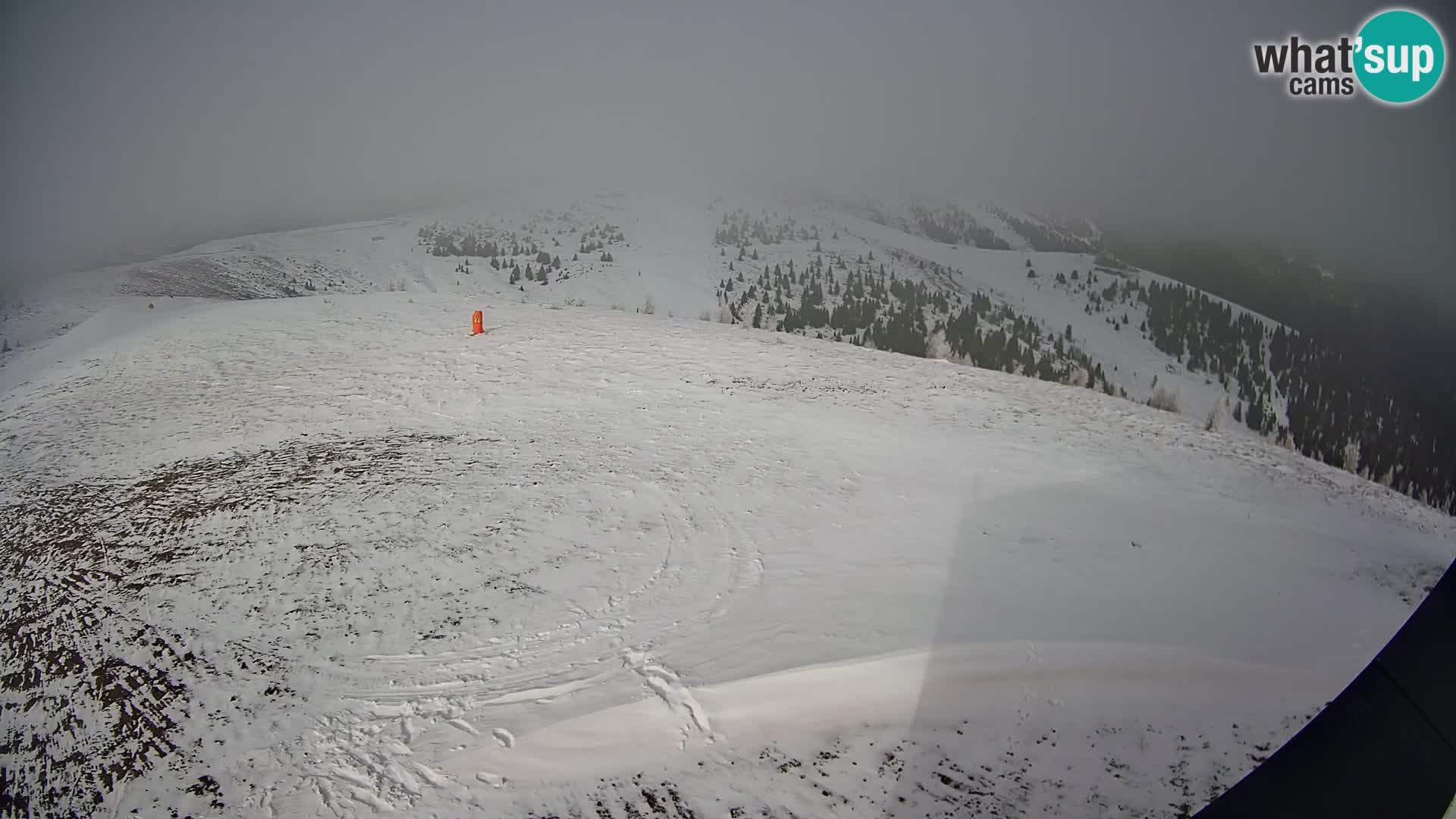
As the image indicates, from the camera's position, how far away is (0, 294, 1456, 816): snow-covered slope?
378cm

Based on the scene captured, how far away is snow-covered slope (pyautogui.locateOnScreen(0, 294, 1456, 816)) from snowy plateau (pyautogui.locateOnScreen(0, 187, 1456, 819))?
0.03m

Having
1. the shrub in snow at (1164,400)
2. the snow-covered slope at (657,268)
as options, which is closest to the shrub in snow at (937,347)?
the snow-covered slope at (657,268)

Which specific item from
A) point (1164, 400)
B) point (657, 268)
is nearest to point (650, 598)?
point (1164, 400)

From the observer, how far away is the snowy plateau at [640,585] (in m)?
3.79

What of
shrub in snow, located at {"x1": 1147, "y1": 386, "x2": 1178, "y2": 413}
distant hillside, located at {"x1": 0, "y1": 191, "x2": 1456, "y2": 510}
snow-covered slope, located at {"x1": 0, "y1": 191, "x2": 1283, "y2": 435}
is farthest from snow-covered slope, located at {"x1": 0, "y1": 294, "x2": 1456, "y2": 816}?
snow-covered slope, located at {"x1": 0, "y1": 191, "x2": 1283, "y2": 435}

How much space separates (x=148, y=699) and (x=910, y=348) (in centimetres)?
1413

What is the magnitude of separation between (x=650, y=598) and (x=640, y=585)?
0.75 feet

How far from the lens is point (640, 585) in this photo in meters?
5.75

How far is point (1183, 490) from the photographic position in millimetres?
8266

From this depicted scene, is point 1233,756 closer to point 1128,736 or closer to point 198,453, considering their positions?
point 1128,736

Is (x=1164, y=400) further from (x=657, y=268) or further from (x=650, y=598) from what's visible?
(x=657, y=268)

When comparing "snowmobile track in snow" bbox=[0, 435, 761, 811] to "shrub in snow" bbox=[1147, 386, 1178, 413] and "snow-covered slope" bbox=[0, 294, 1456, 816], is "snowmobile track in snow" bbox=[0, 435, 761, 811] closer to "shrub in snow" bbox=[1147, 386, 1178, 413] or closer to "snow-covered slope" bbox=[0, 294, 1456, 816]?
"snow-covered slope" bbox=[0, 294, 1456, 816]

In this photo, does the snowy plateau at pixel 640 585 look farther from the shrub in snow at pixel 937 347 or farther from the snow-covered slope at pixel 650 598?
the shrub in snow at pixel 937 347

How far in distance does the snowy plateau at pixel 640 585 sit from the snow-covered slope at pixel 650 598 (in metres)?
0.03
